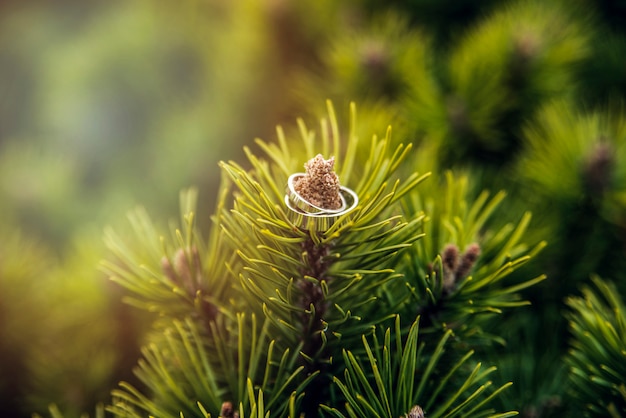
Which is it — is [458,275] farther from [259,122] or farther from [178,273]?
[259,122]

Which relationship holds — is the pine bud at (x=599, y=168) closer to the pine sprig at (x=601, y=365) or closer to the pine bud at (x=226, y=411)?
the pine sprig at (x=601, y=365)

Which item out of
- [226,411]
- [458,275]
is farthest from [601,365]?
[226,411]

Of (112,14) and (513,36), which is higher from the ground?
(112,14)

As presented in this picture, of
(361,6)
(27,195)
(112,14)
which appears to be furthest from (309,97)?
(112,14)

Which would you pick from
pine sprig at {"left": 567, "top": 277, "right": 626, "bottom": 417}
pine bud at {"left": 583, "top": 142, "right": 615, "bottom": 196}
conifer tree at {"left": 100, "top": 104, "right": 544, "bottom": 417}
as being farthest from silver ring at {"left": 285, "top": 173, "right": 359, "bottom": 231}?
pine bud at {"left": 583, "top": 142, "right": 615, "bottom": 196}

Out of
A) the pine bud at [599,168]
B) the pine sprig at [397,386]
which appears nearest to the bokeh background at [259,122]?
the pine bud at [599,168]

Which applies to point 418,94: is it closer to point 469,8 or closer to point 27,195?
point 469,8
